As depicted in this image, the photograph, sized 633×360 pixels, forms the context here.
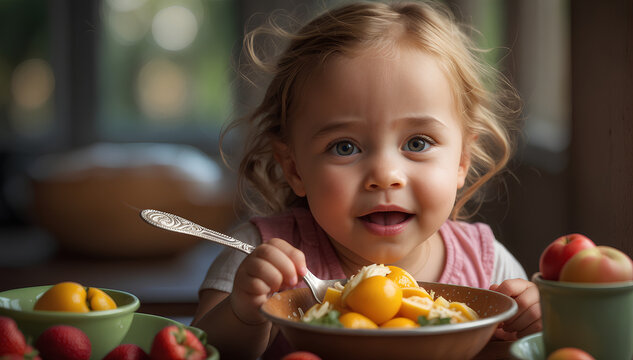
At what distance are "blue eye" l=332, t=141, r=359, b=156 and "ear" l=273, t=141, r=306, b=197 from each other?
0.16m

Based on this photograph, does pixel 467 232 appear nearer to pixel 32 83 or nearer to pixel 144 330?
pixel 144 330

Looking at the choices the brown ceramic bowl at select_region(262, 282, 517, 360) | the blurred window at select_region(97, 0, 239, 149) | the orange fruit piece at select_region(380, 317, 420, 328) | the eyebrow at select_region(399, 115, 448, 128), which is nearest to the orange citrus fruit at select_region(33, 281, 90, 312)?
the brown ceramic bowl at select_region(262, 282, 517, 360)

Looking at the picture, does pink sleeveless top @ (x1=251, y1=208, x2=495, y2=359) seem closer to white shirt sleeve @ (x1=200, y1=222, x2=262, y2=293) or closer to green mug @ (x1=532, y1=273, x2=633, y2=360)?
white shirt sleeve @ (x1=200, y1=222, x2=262, y2=293)

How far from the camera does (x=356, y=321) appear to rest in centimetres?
74

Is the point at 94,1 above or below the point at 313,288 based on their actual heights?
above

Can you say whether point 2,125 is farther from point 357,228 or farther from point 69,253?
point 357,228

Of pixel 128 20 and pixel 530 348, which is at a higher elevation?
pixel 128 20

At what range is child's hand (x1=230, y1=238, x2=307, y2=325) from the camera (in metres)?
0.89

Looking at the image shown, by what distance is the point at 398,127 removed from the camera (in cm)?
109

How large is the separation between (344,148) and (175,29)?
11.1 ft

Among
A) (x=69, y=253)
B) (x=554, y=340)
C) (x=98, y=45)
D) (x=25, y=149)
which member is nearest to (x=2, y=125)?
(x=25, y=149)

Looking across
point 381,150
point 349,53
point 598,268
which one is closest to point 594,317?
point 598,268

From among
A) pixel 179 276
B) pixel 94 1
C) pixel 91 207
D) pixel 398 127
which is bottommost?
pixel 179 276

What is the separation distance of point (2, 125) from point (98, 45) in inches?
29.7
